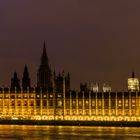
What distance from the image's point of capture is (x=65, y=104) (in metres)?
165

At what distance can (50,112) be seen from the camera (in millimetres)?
165750

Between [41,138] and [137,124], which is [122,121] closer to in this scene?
[137,124]

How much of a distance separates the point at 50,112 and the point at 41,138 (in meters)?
76.7

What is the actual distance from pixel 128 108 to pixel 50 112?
65.3 ft

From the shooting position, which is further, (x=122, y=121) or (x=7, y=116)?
(x=7, y=116)

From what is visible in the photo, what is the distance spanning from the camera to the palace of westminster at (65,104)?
16062 centimetres

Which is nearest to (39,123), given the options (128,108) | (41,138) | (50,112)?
(50,112)

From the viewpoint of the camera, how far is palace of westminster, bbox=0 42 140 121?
160625 millimetres

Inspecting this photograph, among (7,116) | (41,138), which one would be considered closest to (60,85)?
(7,116)

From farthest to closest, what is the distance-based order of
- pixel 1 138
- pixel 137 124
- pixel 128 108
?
pixel 128 108, pixel 137 124, pixel 1 138

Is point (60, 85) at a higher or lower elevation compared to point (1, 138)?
higher

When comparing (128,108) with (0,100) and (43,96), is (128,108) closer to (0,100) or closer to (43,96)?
(43,96)

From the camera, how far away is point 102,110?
532ft

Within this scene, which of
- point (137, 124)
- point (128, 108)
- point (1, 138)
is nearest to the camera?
point (1, 138)
